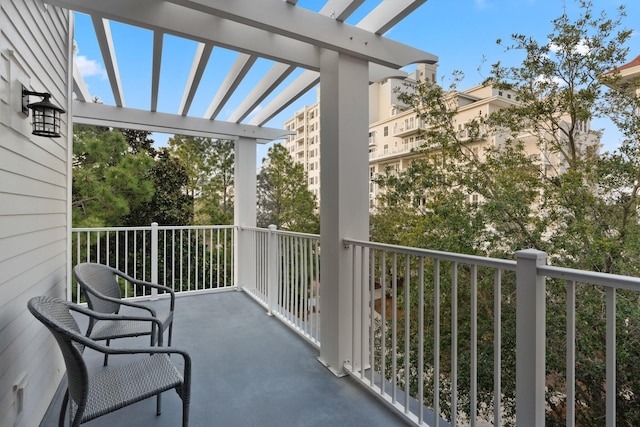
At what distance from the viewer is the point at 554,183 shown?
207 inches

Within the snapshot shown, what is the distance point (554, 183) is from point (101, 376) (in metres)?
6.03

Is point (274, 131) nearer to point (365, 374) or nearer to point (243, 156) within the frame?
point (243, 156)

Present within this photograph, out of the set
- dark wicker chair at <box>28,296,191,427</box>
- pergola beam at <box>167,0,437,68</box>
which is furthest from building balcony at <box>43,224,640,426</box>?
pergola beam at <box>167,0,437,68</box>

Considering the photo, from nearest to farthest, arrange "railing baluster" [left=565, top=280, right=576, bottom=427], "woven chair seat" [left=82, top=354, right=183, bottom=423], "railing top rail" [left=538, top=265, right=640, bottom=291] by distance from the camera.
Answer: "railing top rail" [left=538, top=265, right=640, bottom=291] → "railing baluster" [left=565, top=280, right=576, bottom=427] → "woven chair seat" [left=82, top=354, right=183, bottom=423]

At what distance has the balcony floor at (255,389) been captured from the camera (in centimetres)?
215

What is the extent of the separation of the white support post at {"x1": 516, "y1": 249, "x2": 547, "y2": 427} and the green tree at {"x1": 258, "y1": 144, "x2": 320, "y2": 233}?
30.9 ft

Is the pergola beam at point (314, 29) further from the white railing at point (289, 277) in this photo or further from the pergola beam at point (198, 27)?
the white railing at point (289, 277)

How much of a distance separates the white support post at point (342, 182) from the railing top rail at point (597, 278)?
1.54 m

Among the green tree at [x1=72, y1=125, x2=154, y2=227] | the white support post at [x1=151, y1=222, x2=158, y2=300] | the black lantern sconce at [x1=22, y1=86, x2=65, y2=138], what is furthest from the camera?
the green tree at [x1=72, y1=125, x2=154, y2=227]

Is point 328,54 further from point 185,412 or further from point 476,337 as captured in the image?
point 185,412

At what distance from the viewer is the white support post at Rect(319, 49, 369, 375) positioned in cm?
271

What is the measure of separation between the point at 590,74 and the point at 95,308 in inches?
277

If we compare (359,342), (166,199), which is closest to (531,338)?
(359,342)

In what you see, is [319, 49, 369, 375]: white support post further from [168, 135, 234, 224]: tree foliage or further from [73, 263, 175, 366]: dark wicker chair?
[168, 135, 234, 224]: tree foliage
